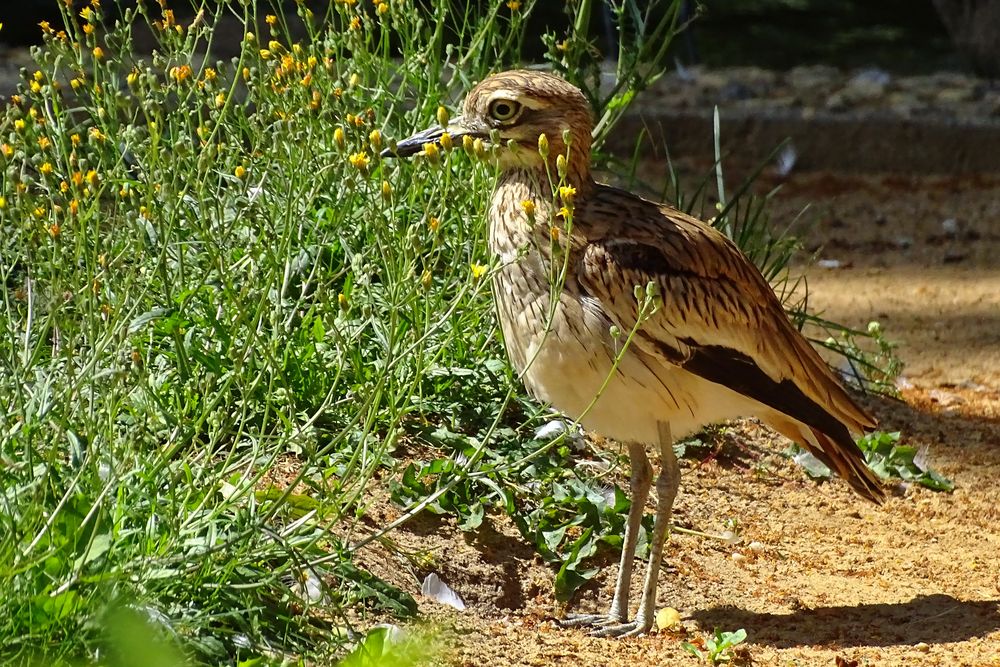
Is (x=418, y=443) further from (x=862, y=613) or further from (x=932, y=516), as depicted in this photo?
(x=932, y=516)

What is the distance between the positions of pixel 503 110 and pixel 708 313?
786 mm

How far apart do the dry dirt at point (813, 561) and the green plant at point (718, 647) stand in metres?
0.04

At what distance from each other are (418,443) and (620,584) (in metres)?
0.81

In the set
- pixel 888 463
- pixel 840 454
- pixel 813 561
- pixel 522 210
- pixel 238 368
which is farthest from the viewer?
pixel 888 463

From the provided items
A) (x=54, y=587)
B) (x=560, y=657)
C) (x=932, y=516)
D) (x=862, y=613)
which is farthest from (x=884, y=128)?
(x=54, y=587)

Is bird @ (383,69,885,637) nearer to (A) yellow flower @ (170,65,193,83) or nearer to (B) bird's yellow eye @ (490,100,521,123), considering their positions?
(B) bird's yellow eye @ (490,100,521,123)

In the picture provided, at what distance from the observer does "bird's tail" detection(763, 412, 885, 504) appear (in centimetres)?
422

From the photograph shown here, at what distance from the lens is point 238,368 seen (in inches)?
116

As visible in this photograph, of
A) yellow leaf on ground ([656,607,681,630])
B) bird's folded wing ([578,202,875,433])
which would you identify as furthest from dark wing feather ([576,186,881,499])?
yellow leaf on ground ([656,607,681,630])

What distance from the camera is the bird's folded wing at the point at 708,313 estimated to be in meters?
3.80

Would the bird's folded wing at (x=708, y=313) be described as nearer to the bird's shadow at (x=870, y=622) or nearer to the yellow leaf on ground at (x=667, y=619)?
the bird's shadow at (x=870, y=622)

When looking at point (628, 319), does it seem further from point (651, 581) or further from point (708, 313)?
point (651, 581)

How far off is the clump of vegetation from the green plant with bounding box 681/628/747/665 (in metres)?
0.45

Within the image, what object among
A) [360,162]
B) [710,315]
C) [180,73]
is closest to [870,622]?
[710,315]
